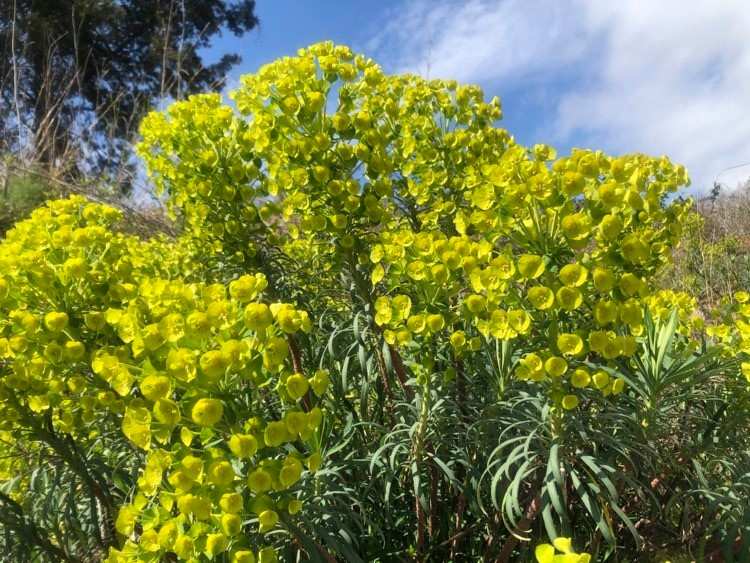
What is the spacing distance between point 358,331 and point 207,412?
3.14 feet

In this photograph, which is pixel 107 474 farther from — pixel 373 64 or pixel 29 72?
pixel 29 72

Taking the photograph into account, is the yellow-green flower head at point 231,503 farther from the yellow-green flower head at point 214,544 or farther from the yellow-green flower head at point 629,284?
the yellow-green flower head at point 629,284

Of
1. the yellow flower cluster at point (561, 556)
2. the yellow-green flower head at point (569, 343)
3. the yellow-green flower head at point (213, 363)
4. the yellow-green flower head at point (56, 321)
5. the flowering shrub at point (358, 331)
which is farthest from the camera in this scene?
the yellow-green flower head at point (56, 321)

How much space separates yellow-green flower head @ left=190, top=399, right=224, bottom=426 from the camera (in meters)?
1.23

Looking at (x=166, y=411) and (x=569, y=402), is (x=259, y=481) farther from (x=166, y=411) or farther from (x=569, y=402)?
(x=569, y=402)

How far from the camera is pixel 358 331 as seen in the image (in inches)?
84.4

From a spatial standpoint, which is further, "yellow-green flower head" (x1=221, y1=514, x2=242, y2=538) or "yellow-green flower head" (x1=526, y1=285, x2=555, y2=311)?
"yellow-green flower head" (x1=526, y1=285, x2=555, y2=311)

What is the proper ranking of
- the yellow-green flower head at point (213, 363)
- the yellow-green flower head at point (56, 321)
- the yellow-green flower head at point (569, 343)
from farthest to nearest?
1. the yellow-green flower head at point (56, 321)
2. the yellow-green flower head at point (569, 343)
3. the yellow-green flower head at point (213, 363)

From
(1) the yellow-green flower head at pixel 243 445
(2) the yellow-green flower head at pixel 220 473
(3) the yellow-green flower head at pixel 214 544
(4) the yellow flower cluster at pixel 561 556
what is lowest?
(4) the yellow flower cluster at pixel 561 556

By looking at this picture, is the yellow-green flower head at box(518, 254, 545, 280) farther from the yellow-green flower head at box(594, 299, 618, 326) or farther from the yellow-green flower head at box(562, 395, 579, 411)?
the yellow-green flower head at box(562, 395, 579, 411)

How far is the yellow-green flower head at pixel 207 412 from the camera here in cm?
123

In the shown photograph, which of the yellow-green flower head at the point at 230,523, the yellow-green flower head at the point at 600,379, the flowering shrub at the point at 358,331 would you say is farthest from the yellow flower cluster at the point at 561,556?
the yellow-green flower head at the point at 230,523

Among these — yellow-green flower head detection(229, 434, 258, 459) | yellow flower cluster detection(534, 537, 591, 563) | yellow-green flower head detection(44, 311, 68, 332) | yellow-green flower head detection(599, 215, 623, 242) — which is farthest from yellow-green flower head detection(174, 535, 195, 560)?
yellow-green flower head detection(599, 215, 623, 242)

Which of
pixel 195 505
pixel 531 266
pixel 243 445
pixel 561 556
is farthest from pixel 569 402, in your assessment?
pixel 195 505
